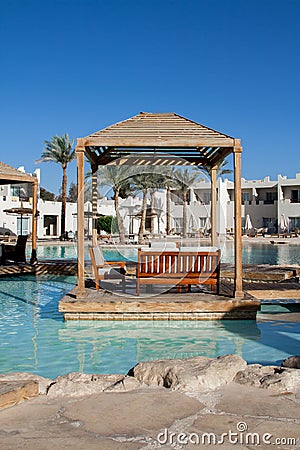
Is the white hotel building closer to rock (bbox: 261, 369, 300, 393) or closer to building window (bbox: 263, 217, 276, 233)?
building window (bbox: 263, 217, 276, 233)

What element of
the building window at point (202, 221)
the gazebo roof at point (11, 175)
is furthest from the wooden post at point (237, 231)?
the building window at point (202, 221)

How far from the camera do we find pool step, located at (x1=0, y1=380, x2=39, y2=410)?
10.8 feet

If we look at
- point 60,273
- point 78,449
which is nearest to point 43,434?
point 78,449

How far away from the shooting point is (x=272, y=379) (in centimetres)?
376

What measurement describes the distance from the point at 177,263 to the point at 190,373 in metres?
4.75

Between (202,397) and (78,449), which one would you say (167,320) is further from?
(78,449)

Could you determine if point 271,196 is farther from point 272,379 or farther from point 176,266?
point 272,379

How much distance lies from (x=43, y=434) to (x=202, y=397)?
1.16m

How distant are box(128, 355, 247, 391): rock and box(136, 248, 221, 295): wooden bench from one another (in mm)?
4297

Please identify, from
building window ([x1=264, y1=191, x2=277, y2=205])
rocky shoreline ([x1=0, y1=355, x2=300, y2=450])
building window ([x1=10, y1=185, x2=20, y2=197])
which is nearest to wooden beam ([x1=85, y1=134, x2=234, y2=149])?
rocky shoreline ([x1=0, y1=355, x2=300, y2=450])

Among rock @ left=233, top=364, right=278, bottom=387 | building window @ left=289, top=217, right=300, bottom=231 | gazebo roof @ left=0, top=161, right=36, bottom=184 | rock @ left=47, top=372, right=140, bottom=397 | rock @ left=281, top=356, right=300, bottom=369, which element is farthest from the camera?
building window @ left=289, top=217, right=300, bottom=231

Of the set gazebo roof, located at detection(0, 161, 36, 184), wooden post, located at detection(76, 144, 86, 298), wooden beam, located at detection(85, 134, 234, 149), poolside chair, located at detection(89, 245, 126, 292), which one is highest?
gazebo roof, located at detection(0, 161, 36, 184)

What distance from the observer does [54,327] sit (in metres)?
7.82

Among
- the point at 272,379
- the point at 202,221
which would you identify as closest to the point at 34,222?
the point at 272,379
